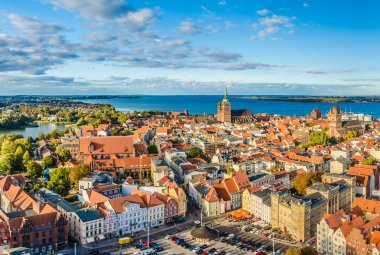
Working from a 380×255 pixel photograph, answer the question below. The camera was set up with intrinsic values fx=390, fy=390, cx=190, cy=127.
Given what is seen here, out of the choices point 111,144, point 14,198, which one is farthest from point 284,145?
point 14,198

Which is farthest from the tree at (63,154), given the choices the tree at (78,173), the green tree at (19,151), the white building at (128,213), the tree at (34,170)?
the white building at (128,213)

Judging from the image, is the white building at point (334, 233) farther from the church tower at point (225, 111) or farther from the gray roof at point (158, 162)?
the church tower at point (225, 111)

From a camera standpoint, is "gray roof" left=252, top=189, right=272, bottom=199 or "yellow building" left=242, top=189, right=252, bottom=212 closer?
"gray roof" left=252, top=189, right=272, bottom=199

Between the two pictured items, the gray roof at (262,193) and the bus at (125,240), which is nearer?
the bus at (125,240)

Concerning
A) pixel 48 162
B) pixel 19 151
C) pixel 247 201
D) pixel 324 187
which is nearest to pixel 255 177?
pixel 247 201

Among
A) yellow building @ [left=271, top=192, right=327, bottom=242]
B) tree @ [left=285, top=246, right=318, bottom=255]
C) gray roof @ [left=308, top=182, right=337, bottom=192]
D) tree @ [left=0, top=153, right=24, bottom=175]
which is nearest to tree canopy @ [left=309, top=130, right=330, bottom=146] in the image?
gray roof @ [left=308, top=182, right=337, bottom=192]

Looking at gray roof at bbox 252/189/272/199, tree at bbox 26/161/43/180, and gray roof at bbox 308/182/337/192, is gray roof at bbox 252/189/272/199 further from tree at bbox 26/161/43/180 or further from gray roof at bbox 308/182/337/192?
tree at bbox 26/161/43/180

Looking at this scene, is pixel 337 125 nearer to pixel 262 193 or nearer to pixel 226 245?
pixel 262 193
